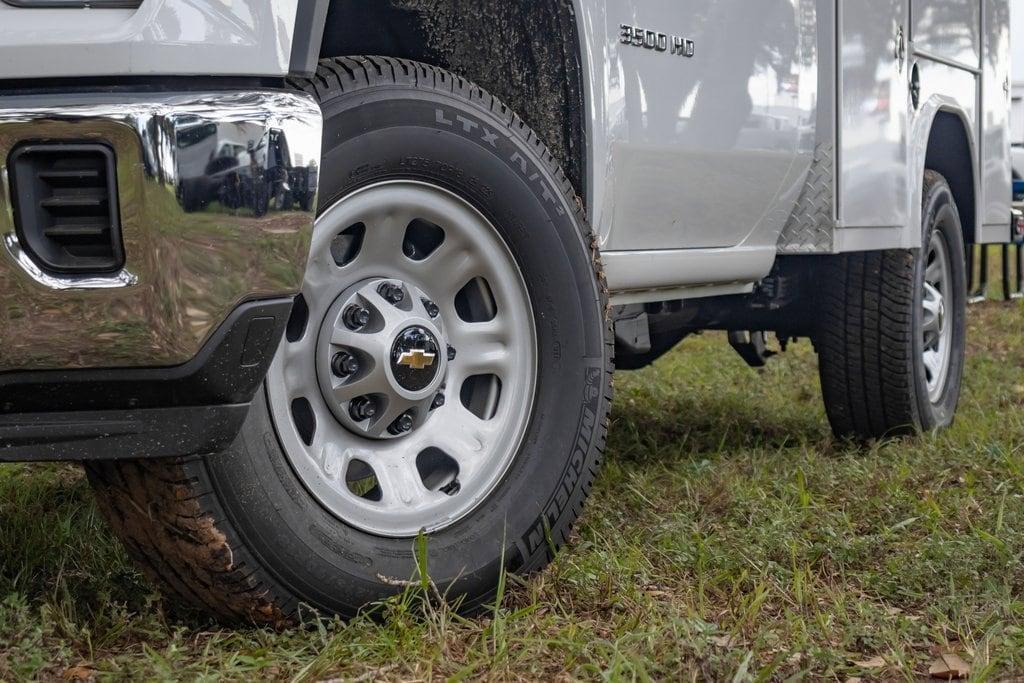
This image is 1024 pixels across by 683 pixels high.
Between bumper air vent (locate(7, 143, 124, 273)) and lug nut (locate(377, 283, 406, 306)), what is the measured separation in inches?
23.9

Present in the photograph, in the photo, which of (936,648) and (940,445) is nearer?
(936,648)

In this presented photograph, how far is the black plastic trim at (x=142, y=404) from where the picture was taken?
6.00 feet

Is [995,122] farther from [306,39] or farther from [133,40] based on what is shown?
[133,40]

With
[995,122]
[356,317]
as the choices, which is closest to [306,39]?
[356,317]

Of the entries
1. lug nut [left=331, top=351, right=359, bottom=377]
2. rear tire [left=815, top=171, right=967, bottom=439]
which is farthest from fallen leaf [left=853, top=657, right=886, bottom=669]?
rear tire [left=815, top=171, right=967, bottom=439]

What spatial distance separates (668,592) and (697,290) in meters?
1.06

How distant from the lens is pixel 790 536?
287 cm

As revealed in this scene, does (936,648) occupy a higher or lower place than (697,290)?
lower

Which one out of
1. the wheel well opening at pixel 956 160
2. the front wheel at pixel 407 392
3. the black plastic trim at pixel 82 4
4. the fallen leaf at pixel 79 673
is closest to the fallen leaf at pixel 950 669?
the front wheel at pixel 407 392

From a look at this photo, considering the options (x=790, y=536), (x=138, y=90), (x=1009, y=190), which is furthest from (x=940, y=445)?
(x=138, y=90)

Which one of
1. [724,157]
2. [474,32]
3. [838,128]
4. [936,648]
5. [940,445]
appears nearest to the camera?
[936,648]

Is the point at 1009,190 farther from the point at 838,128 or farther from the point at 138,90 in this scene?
the point at 138,90

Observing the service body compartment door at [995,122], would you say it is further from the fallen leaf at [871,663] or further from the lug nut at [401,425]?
the lug nut at [401,425]

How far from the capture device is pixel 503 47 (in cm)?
274
